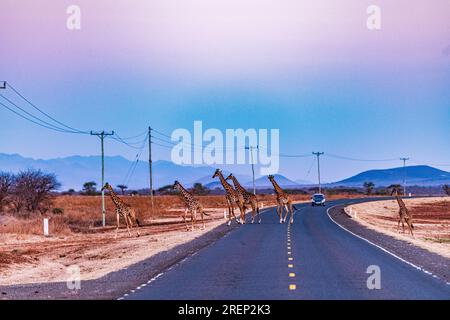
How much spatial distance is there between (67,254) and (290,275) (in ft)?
54.2

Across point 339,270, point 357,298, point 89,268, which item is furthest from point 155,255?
point 357,298

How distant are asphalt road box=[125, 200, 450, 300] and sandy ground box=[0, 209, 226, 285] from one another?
3.45 m

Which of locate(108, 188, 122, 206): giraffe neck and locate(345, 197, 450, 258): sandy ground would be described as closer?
locate(345, 197, 450, 258): sandy ground

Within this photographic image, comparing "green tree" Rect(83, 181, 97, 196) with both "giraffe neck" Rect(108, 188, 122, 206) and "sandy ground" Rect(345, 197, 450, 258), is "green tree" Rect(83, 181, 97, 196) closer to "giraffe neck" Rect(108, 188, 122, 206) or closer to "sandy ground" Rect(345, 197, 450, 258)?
"sandy ground" Rect(345, 197, 450, 258)

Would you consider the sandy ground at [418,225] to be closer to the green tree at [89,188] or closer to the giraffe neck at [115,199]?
the giraffe neck at [115,199]

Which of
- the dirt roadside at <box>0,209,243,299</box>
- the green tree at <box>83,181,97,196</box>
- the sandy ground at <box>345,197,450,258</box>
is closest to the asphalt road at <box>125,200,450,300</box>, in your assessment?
the dirt roadside at <box>0,209,243,299</box>

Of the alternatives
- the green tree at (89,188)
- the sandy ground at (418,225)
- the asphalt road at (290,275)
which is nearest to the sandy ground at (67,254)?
the asphalt road at (290,275)

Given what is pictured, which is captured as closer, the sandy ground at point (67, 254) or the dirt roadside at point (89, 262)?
the dirt roadside at point (89, 262)

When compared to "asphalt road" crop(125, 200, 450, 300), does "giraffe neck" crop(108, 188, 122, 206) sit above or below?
above

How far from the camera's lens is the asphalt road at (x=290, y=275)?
15156 millimetres

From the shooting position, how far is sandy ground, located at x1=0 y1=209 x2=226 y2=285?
24675mm

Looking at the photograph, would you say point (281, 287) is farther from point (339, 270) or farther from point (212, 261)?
point (212, 261)

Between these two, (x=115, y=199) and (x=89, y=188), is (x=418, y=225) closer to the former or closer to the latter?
(x=115, y=199)

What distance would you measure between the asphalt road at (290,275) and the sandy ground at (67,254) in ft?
11.3
